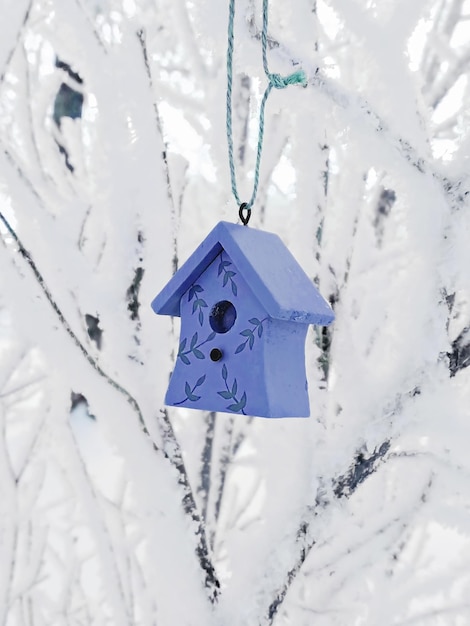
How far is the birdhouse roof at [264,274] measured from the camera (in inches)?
40.2

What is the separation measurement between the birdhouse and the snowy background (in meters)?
0.33

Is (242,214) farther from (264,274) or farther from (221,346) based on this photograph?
(221,346)

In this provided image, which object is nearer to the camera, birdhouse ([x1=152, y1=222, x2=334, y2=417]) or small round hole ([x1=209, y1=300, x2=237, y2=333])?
birdhouse ([x1=152, y1=222, x2=334, y2=417])

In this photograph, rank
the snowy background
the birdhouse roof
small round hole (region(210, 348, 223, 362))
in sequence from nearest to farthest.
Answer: the birdhouse roof → small round hole (region(210, 348, 223, 362)) → the snowy background

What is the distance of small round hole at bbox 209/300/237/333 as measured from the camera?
1.16 meters

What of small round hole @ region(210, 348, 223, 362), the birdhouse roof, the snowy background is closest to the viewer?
the birdhouse roof

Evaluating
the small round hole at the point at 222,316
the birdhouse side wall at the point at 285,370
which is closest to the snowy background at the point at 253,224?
the birdhouse side wall at the point at 285,370

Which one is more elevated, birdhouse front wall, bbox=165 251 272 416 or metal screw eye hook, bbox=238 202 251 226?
metal screw eye hook, bbox=238 202 251 226

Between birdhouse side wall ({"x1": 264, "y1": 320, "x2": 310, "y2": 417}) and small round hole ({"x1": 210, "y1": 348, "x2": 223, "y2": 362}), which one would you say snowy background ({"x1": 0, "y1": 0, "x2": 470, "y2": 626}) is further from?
small round hole ({"x1": 210, "y1": 348, "x2": 223, "y2": 362})

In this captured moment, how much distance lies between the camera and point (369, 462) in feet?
4.48

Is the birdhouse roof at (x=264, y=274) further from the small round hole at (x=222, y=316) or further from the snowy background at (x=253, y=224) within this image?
the snowy background at (x=253, y=224)

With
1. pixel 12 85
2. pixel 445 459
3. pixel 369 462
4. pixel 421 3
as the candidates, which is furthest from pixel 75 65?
pixel 445 459

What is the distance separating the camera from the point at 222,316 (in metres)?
1.18

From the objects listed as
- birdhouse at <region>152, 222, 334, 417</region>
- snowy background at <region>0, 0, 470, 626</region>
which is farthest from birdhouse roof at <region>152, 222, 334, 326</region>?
snowy background at <region>0, 0, 470, 626</region>
